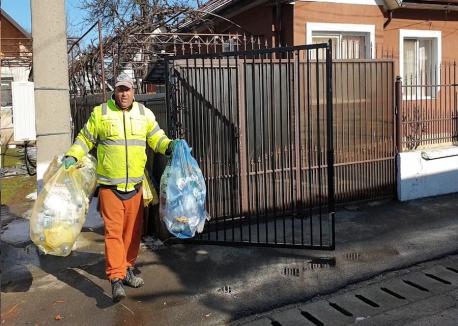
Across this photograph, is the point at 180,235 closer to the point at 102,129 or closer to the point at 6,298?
the point at 102,129

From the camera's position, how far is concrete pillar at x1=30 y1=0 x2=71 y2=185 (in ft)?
17.8

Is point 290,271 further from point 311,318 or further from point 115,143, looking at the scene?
point 115,143

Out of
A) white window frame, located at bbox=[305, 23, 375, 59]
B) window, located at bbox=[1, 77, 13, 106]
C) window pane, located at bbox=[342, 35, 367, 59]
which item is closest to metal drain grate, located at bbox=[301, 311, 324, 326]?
white window frame, located at bbox=[305, 23, 375, 59]

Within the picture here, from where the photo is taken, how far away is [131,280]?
4.63m

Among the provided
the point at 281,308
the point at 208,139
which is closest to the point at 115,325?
the point at 281,308

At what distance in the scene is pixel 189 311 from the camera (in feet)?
13.7

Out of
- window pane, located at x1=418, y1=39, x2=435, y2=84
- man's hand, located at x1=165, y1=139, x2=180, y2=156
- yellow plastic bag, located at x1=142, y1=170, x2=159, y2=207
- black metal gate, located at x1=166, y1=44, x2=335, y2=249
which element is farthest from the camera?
window pane, located at x1=418, y1=39, x2=435, y2=84

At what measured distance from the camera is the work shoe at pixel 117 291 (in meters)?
4.26

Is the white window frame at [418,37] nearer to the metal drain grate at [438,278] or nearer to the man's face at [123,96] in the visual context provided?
the metal drain grate at [438,278]

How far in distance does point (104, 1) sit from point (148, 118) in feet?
59.8

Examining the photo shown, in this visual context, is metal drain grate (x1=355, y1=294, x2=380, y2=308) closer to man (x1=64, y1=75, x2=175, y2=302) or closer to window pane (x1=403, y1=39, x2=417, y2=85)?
man (x1=64, y1=75, x2=175, y2=302)

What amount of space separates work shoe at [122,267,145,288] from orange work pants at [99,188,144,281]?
0.49 ft

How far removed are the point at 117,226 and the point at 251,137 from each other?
8.10 ft

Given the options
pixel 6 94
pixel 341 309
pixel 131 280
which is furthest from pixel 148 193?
pixel 6 94
